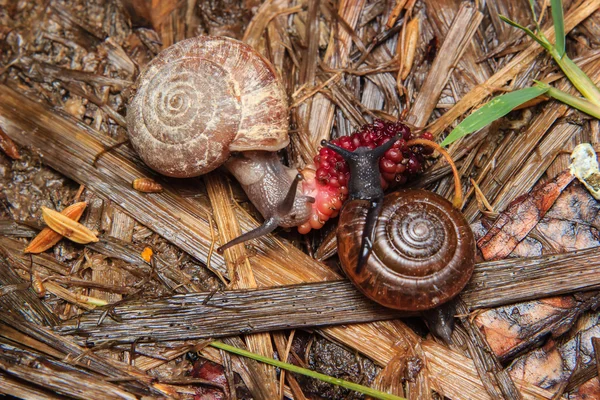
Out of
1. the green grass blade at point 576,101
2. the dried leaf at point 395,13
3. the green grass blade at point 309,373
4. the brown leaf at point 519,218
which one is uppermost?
the dried leaf at point 395,13

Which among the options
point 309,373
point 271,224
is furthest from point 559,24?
point 309,373

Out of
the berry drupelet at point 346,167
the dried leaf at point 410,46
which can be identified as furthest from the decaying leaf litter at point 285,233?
the berry drupelet at point 346,167

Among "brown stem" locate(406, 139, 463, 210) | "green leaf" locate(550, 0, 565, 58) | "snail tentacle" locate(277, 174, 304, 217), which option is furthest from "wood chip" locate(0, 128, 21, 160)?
"green leaf" locate(550, 0, 565, 58)

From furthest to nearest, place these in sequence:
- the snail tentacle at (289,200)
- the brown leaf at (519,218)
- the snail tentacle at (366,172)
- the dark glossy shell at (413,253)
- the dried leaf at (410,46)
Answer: the dried leaf at (410,46) < the brown leaf at (519,218) < the snail tentacle at (289,200) < the snail tentacle at (366,172) < the dark glossy shell at (413,253)

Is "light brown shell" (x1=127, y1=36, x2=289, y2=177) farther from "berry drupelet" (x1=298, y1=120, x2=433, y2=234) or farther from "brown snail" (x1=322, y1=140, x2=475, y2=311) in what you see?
"brown snail" (x1=322, y1=140, x2=475, y2=311)

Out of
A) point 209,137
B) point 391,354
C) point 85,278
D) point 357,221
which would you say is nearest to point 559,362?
point 391,354

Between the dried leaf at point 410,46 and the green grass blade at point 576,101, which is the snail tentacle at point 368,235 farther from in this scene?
the green grass blade at point 576,101
